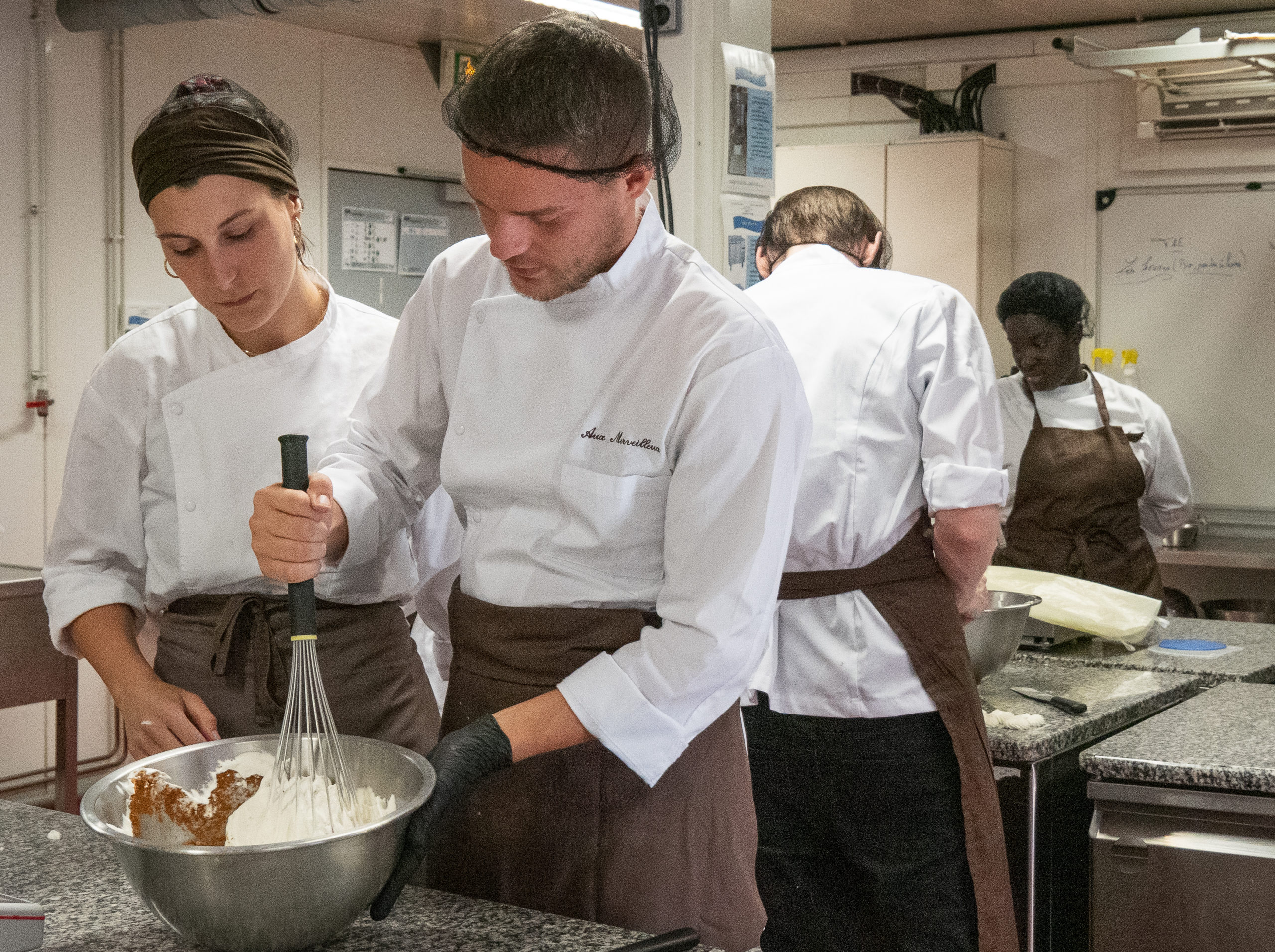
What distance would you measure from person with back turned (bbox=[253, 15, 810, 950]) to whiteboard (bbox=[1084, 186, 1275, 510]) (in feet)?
13.3

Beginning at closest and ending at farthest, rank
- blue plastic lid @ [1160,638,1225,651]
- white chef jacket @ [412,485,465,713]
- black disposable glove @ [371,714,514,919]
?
black disposable glove @ [371,714,514,919]
white chef jacket @ [412,485,465,713]
blue plastic lid @ [1160,638,1225,651]

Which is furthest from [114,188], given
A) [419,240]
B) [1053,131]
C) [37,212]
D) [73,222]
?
[1053,131]

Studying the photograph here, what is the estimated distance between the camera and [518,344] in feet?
4.45

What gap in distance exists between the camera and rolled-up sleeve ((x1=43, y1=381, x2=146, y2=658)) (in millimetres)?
1539

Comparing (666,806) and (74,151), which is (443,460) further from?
(74,151)

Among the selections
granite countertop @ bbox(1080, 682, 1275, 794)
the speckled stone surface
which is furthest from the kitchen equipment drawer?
the speckled stone surface

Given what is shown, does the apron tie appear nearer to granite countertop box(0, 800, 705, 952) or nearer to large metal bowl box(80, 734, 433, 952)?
granite countertop box(0, 800, 705, 952)

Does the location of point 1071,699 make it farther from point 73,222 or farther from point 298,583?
point 73,222

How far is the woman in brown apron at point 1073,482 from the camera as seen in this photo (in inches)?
143

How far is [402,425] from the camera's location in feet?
4.81

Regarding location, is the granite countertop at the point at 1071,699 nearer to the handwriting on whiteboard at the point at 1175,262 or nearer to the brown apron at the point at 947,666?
the brown apron at the point at 947,666

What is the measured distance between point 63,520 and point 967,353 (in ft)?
4.33

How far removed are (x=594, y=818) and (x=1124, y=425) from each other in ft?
9.46

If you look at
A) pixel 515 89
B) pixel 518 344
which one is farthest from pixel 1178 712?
pixel 515 89
